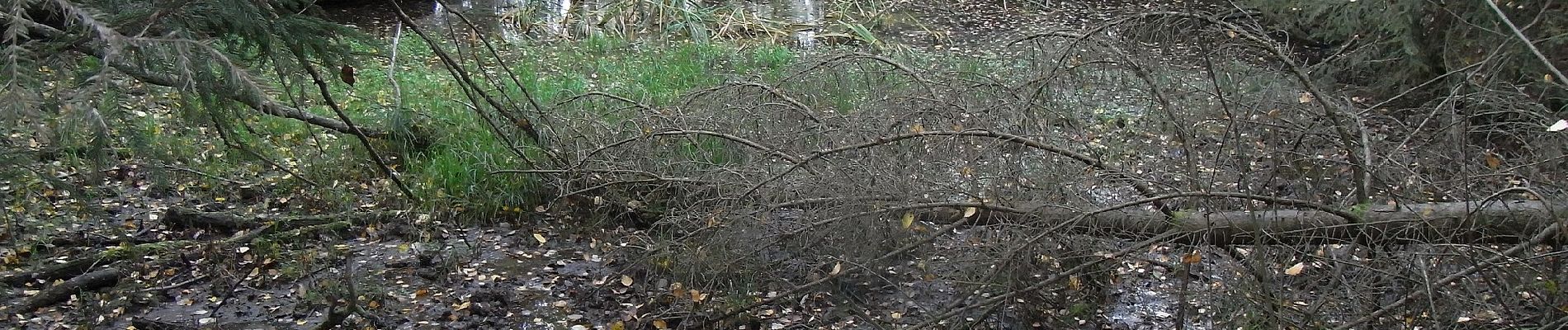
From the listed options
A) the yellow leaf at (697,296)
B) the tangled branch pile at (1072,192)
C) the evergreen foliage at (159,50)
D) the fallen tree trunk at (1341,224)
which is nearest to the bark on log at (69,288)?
the evergreen foliage at (159,50)

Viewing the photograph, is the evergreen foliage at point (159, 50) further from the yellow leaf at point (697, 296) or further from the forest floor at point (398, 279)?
the yellow leaf at point (697, 296)

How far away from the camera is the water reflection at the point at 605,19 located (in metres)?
9.28

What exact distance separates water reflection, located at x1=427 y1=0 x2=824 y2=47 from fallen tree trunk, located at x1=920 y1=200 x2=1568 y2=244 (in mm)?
5672

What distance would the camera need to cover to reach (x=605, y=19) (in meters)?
9.48

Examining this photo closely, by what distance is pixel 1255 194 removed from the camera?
135 inches

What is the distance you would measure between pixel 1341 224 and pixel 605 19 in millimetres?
6974

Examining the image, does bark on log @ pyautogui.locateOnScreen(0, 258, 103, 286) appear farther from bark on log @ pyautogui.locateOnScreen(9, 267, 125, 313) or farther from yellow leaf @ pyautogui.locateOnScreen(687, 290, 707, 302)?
yellow leaf @ pyautogui.locateOnScreen(687, 290, 707, 302)

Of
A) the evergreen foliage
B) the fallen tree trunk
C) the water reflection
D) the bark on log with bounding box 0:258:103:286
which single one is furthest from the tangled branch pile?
the water reflection

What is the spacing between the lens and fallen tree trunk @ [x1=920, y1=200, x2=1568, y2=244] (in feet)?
10.4

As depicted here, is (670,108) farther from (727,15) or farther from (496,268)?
(727,15)

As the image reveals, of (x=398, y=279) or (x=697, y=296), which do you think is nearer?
(x=697, y=296)

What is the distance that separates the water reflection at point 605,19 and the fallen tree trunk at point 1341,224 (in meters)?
5.67

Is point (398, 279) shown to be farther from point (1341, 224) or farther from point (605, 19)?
point (605, 19)

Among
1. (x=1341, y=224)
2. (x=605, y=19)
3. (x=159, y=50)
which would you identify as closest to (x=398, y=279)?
(x=159, y=50)
